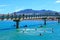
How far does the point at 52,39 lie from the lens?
51.2 meters

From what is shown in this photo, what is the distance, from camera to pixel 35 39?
51.2 metres

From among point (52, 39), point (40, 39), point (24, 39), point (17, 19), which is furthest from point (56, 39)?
point (17, 19)

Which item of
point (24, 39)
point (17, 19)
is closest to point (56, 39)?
point (24, 39)

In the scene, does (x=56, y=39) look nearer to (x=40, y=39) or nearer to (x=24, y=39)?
(x=40, y=39)

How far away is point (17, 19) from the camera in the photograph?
93.3m

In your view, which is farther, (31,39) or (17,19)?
(17,19)

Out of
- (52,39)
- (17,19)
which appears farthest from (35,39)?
(17,19)

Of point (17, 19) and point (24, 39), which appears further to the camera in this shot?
point (17, 19)

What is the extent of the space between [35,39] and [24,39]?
10.2ft

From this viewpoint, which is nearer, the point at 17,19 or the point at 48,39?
the point at 48,39

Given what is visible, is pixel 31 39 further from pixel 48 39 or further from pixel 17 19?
pixel 17 19

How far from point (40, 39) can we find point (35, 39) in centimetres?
147

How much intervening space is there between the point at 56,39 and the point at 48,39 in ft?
6.86

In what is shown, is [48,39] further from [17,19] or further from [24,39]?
[17,19]
